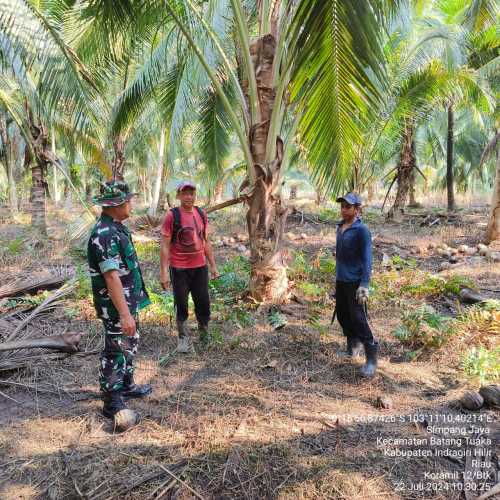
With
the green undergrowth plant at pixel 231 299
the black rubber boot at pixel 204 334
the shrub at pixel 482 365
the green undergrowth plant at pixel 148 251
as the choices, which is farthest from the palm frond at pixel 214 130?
the shrub at pixel 482 365

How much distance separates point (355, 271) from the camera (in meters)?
3.52

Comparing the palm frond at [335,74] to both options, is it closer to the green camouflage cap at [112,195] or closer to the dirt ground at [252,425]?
the green camouflage cap at [112,195]

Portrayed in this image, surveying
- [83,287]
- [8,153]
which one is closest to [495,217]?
[83,287]

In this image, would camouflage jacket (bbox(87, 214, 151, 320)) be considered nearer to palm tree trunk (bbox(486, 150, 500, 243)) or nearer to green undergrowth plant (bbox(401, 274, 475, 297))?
green undergrowth plant (bbox(401, 274, 475, 297))

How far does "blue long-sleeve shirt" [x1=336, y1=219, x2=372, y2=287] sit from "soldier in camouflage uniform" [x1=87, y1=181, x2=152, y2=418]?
1788mm

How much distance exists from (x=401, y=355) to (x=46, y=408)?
3.24 meters

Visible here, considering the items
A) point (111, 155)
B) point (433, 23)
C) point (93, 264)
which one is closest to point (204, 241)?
point (93, 264)

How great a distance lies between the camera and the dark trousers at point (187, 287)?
12.8 ft

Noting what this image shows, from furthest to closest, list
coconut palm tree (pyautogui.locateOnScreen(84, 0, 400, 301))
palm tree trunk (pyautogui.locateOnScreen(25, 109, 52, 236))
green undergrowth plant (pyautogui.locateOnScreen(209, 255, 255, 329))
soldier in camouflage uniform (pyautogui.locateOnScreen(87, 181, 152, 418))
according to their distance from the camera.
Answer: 1. palm tree trunk (pyautogui.locateOnScreen(25, 109, 52, 236))
2. green undergrowth plant (pyautogui.locateOnScreen(209, 255, 255, 329))
3. coconut palm tree (pyautogui.locateOnScreen(84, 0, 400, 301))
4. soldier in camouflage uniform (pyautogui.locateOnScreen(87, 181, 152, 418))

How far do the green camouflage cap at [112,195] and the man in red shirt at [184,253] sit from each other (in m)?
1.03

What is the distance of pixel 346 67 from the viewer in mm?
3117

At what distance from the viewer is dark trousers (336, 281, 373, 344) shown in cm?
343

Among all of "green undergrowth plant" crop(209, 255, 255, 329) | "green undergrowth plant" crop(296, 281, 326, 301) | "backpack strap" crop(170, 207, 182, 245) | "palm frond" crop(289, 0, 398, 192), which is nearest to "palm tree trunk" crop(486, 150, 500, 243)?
"green undergrowth plant" crop(296, 281, 326, 301)

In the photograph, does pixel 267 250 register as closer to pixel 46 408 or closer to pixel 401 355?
pixel 401 355
